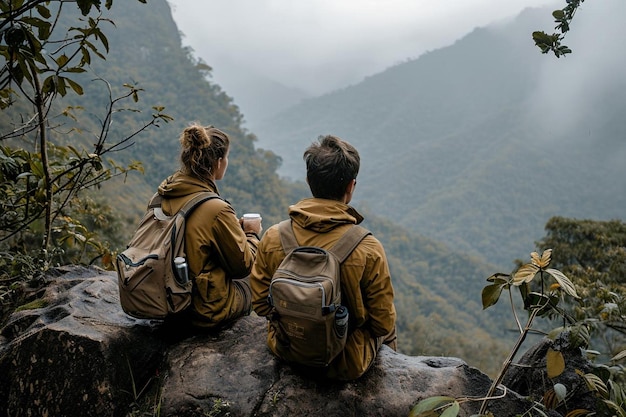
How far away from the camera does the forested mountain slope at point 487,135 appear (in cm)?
7288

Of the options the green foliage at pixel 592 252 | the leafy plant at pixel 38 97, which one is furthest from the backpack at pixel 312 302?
the green foliage at pixel 592 252

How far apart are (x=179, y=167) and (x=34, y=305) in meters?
1.15

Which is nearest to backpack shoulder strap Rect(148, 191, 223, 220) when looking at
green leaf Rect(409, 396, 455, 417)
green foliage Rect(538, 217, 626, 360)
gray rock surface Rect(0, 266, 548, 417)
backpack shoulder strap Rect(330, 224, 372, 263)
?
gray rock surface Rect(0, 266, 548, 417)

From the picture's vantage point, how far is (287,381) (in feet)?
7.10

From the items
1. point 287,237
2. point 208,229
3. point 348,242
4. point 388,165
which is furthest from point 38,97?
point 388,165

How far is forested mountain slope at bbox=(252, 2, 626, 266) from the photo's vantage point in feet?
239

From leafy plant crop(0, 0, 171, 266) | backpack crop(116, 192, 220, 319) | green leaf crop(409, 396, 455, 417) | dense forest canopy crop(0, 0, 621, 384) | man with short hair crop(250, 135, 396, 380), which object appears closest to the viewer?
green leaf crop(409, 396, 455, 417)

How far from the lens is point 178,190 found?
2330 millimetres

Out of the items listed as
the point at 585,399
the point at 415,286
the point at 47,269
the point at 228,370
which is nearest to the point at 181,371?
the point at 228,370

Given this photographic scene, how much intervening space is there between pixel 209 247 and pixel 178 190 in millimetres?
330

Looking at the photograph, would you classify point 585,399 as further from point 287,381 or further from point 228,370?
point 228,370

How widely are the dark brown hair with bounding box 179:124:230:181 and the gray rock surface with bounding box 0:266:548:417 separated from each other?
2.84ft

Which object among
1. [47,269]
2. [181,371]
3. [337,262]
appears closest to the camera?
[337,262]

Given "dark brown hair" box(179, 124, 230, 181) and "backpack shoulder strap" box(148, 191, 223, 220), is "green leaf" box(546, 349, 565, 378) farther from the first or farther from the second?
"dark brown hair" box(179, 124, 230, 181)
